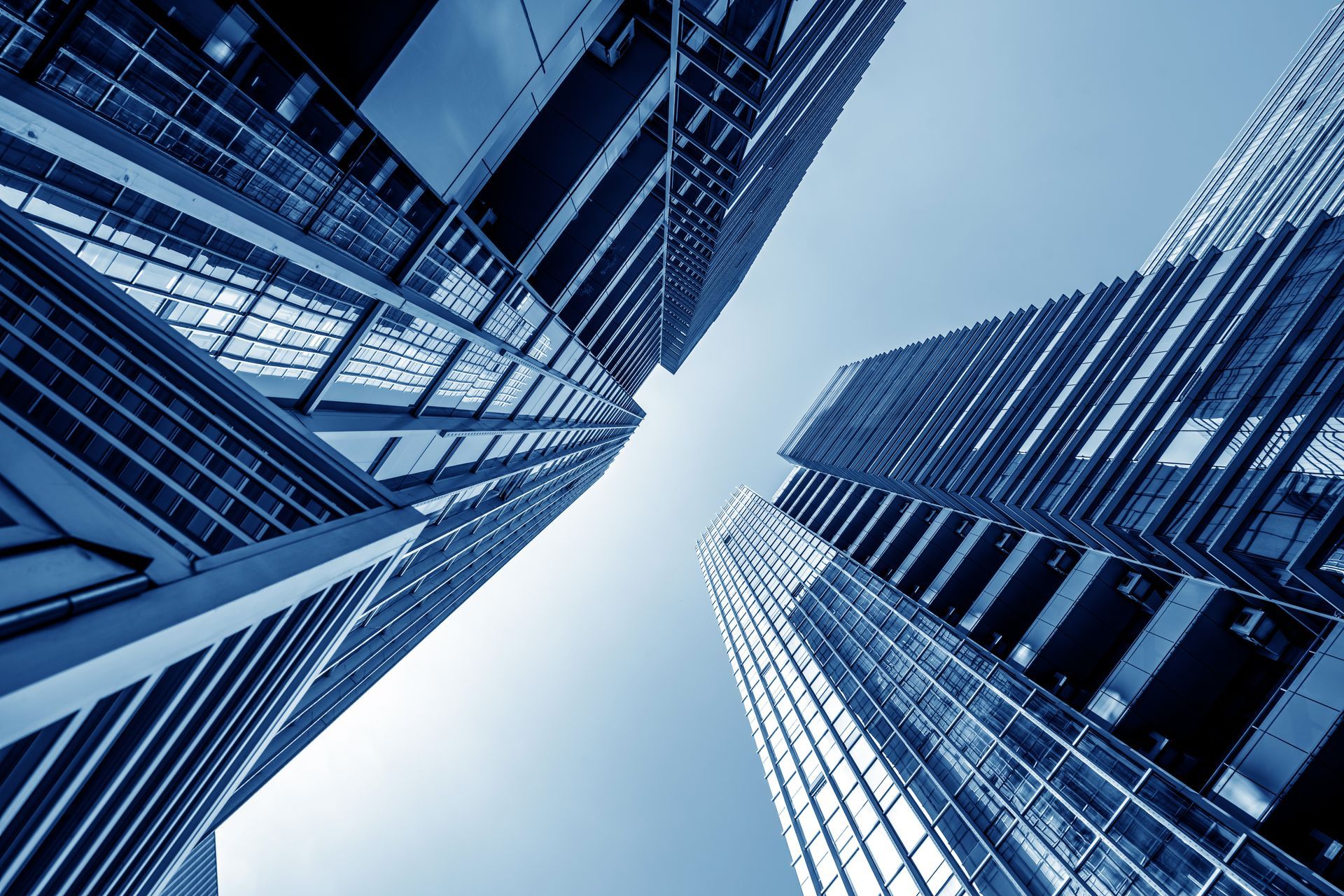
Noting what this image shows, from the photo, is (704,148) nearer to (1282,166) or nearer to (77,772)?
(77,772)

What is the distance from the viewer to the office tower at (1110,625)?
18.2m

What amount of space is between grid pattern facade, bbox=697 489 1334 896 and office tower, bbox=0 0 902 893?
76.6 feet

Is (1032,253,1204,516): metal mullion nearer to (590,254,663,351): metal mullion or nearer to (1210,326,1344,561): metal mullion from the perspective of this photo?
(1210,326,1344,561): metal mullion

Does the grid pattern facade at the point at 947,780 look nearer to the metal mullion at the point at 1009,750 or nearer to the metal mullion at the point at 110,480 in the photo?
the metal mullion at the point at 1009,750

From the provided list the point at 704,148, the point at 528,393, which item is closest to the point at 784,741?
the point at 528,393

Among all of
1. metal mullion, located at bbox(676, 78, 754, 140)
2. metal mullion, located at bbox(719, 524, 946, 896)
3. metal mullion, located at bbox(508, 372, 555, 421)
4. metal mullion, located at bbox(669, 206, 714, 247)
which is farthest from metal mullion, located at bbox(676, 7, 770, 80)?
metal mullion, located at bbox(719, 524, 946, 896)

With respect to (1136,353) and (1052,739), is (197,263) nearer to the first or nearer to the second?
(1052,739)

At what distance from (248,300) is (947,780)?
31704 mm

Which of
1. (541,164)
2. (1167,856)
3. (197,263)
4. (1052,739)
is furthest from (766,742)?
(197,263)

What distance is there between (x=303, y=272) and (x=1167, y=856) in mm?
28517

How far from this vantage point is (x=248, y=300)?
43.1 ft

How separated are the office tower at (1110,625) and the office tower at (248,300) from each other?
816 inches

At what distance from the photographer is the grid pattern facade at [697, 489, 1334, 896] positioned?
1873 cm

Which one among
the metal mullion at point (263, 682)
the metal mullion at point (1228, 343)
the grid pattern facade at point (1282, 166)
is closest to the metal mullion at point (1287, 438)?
the metal mullion at point (1228, 343)
